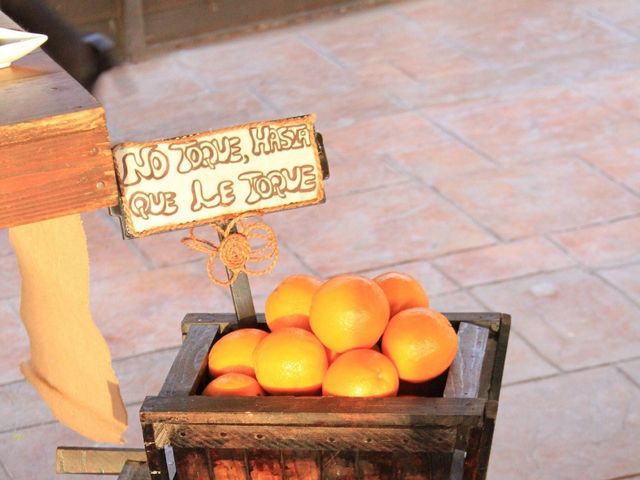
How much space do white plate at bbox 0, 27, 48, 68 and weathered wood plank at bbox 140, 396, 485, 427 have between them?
0.51 meters

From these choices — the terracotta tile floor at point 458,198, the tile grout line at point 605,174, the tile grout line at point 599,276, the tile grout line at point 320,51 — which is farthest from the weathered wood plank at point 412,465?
the tile grout line at point 320,51

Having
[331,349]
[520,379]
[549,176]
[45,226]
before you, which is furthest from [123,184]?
[549,176]

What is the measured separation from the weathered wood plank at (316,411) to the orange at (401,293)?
208mm

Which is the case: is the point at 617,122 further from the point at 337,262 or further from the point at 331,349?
the point at 331,349

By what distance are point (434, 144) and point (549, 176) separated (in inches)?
17.4

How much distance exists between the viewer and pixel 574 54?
475cm

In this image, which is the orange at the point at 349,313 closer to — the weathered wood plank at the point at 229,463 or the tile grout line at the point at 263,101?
the weathered wood plank at the point at 229,463

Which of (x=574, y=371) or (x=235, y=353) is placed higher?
(x=235, y=353)

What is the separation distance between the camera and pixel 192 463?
1.43 metres

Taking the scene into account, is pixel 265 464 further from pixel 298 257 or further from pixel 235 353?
pixel 298 257

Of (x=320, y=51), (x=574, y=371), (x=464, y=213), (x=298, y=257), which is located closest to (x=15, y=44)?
(x=574, y=371)

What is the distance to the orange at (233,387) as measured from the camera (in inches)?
57.3

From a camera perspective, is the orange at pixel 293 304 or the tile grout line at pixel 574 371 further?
the tile grout line at pixel 574 371

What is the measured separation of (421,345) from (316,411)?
0.55 feet
